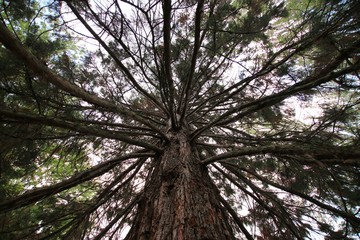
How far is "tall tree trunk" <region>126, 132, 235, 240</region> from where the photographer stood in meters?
1.41

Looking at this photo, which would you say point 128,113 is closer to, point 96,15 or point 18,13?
point 96,15

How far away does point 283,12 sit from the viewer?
3.06 meters

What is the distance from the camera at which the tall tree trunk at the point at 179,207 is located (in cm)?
141

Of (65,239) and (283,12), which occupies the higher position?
(283,12)

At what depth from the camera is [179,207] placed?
1.60 meters

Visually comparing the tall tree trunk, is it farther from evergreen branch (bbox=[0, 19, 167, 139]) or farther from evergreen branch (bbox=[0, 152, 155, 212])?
evergreen branch (bbox=[0, 19, 167, 139])

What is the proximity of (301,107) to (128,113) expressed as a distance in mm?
2668

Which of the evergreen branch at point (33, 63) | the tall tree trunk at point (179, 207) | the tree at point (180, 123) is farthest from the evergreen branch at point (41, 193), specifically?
the evergreen branch at point (33, 63)

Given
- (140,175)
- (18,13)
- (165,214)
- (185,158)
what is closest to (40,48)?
(18,13)

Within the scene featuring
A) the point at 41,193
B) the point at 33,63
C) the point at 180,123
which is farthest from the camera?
the point at 180,123

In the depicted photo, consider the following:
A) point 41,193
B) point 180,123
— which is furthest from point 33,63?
point 180,123

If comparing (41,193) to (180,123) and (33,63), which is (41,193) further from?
(180,123)

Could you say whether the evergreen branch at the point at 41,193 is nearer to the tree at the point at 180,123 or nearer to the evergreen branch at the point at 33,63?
the tree at the point at 180,123

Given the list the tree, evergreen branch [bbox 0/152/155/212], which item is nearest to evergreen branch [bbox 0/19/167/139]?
the tree
